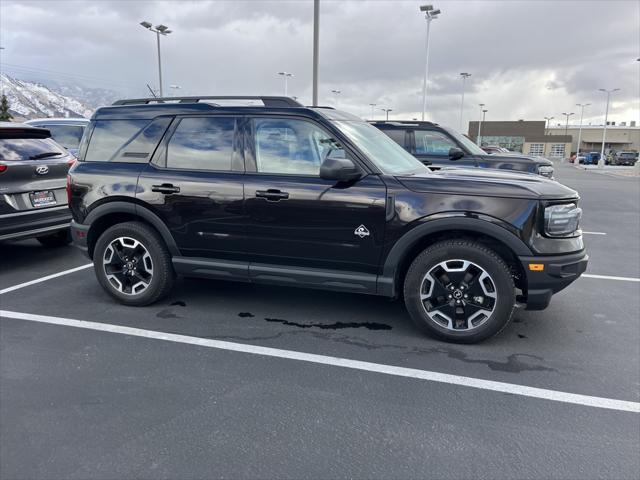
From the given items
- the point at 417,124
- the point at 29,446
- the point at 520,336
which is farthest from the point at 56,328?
the point at 417,124

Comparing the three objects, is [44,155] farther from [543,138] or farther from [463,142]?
[543,138]

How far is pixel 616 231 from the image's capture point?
9094 millimetres

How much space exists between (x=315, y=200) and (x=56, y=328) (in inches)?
99.8

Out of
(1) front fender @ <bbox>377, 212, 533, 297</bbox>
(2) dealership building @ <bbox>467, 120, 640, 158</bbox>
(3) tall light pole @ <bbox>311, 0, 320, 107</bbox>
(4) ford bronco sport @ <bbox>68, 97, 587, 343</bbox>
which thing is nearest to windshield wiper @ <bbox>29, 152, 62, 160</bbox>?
(4) ford bronco sport @ <bbox>68, 97, 587, 343</bbox>

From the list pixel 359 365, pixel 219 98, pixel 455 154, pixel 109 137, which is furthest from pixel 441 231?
pixel 455 154

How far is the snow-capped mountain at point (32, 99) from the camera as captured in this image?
228 feet

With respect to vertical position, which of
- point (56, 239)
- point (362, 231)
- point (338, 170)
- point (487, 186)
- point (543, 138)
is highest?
point (543, 138)

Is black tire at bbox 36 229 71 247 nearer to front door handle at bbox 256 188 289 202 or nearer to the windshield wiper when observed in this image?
the windshield wiper

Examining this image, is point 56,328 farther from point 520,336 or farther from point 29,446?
point 520,336

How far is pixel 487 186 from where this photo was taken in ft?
12.0

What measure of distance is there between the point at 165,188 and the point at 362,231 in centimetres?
190

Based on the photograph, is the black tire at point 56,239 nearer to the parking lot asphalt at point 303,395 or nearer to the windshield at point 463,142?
the parking lot asphalt at point 303,395

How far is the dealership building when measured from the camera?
101438 mm

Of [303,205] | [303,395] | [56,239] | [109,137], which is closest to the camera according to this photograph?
[303,395]
